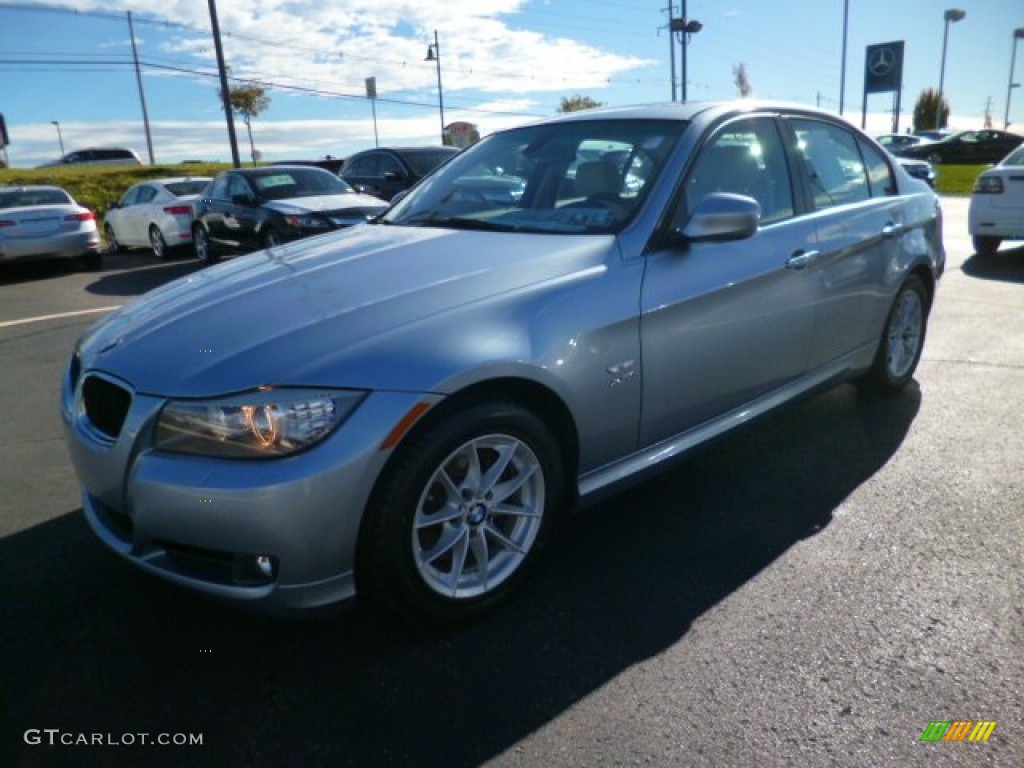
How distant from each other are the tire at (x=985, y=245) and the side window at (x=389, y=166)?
812 centimetres

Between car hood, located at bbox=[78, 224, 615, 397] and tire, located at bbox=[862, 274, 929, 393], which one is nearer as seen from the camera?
car hood, located at bbox=[78, 224, 615, 397]

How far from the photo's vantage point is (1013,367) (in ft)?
17.2

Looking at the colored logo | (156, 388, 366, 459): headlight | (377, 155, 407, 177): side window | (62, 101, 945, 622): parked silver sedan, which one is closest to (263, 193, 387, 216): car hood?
(377, 155, 407, 177): side window

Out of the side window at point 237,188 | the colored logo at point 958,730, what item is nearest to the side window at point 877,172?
the colored logo at point 958,730

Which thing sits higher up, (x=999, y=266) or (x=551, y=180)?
(x=551, y=180)

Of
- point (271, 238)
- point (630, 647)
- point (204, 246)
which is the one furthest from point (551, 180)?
point (204, 246)

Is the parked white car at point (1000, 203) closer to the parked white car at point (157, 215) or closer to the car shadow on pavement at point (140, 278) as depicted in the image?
the car shadow on pavement at point (140, 278)

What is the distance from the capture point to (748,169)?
3.51 metres

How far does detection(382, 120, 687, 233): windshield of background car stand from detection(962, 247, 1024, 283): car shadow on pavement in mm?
6805

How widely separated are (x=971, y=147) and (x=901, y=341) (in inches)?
1405

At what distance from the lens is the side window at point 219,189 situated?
11.7m

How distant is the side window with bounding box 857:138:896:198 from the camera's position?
438 centimetres

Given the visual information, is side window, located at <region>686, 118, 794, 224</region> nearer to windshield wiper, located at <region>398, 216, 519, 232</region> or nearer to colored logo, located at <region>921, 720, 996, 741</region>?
windshield wiper, located at <region>398, 216, 519, 232</region>

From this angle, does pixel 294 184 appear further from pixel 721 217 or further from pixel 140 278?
pixel 721 217
